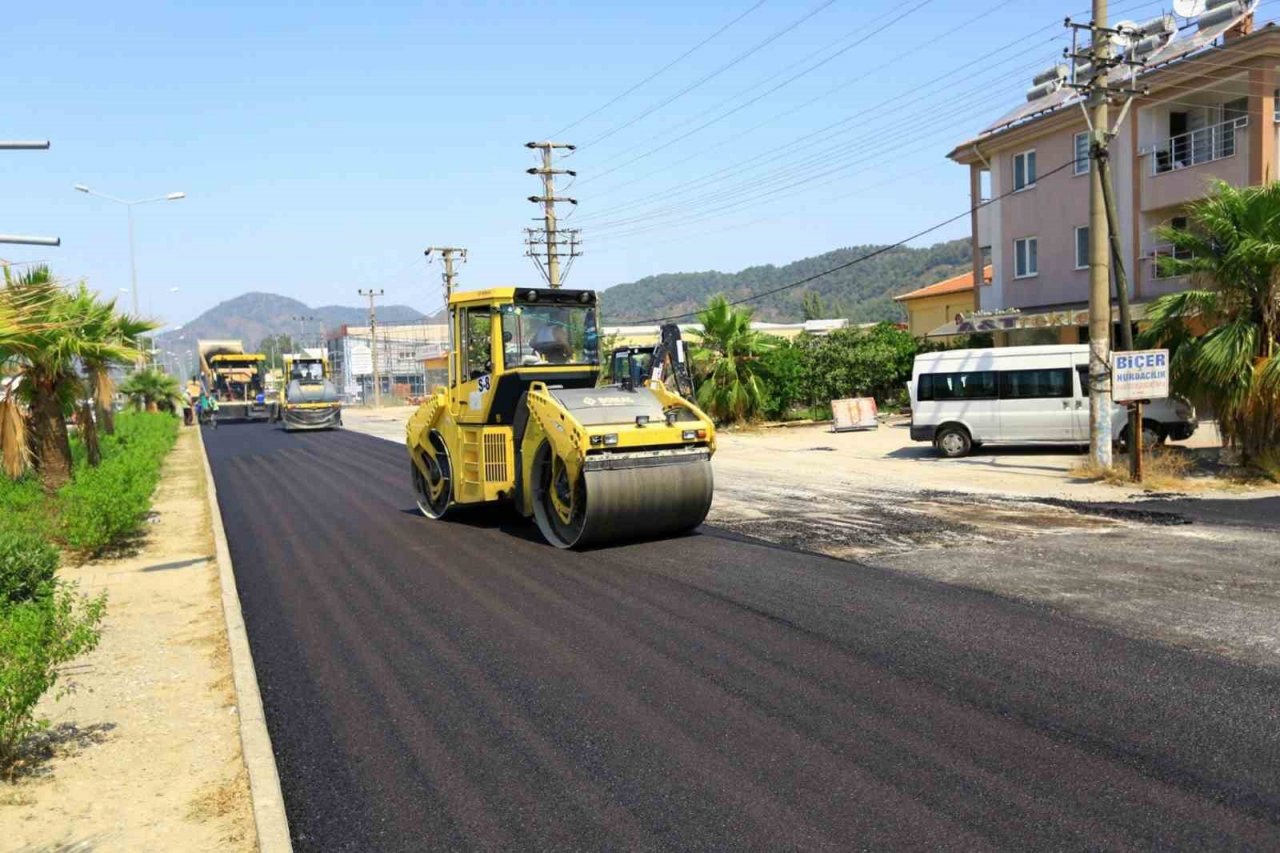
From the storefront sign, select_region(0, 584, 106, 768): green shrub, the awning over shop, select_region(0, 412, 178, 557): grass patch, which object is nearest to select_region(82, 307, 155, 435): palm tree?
select_region(0, 412, 178, 557): grass patch

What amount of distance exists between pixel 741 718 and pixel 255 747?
2.75 metres

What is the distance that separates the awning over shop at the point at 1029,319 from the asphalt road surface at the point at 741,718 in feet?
63.1

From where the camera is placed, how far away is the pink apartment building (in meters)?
24.6

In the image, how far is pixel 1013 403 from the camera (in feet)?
66.6

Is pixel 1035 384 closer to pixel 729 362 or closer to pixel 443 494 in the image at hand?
pixel 443 494

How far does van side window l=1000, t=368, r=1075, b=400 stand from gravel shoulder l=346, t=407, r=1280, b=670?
4.05ft

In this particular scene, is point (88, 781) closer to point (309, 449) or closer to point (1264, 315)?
point (1264, 315)

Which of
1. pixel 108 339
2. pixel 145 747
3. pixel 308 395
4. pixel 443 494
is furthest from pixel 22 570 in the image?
pixel 308 395

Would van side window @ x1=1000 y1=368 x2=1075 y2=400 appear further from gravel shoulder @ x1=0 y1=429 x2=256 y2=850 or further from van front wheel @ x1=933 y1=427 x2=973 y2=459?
gravel shoulder @ x1=0 y1=429 x2=256 y2=850

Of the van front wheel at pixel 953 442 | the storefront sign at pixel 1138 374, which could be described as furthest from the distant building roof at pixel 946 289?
the storefront sign at pixel 1138 374

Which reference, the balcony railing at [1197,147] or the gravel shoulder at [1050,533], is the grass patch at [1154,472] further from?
the balcony railing at [1197,147]

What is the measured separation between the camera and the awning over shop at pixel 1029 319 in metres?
26.7

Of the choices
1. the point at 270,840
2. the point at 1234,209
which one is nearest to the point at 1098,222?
the point at 1234,209

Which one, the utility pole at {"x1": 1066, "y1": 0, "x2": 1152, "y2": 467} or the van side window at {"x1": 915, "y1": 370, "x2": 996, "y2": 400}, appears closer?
the utility pole at {"x1": 1066, "y1": 0, "x2": 1152, "y2": 467}
